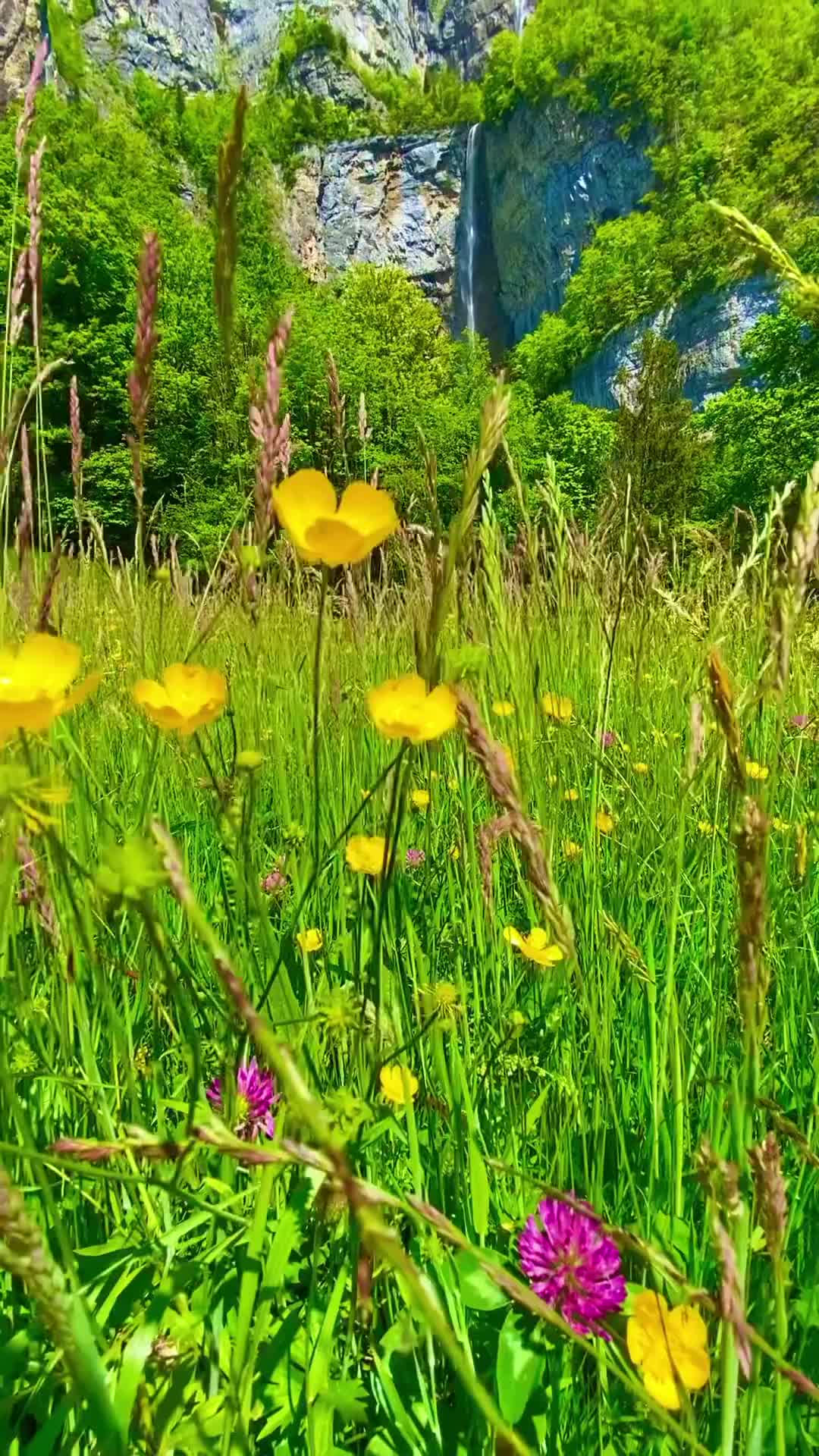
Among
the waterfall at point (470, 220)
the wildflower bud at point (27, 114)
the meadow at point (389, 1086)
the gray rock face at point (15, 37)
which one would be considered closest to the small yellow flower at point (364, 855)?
the meadow at point (389, 1086)

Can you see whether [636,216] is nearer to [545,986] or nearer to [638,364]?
[638,364]

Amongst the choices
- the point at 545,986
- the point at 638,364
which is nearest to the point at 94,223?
the point at 638,364

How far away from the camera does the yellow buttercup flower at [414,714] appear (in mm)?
345

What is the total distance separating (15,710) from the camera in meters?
0.27

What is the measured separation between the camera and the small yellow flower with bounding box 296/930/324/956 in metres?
0.54

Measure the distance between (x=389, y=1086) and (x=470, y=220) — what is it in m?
25.1

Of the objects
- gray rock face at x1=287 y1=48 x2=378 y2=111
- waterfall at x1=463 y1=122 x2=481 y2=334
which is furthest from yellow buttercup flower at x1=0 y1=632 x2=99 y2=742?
gray rock face at x1=287 y1=48 x2=378 y2=111

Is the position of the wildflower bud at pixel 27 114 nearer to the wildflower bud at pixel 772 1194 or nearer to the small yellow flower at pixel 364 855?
the small yellow flower at pixel 364 855

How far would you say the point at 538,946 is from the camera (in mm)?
579

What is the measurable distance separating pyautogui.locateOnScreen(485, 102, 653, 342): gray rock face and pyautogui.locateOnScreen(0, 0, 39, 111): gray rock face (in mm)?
11304

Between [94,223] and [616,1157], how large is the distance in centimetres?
1280

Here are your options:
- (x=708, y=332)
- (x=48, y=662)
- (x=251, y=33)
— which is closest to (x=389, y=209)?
(x=251, y=33)

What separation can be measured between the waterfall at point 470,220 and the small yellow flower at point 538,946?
23096mm

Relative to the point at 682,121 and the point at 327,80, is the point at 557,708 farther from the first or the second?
the point at 327,80
